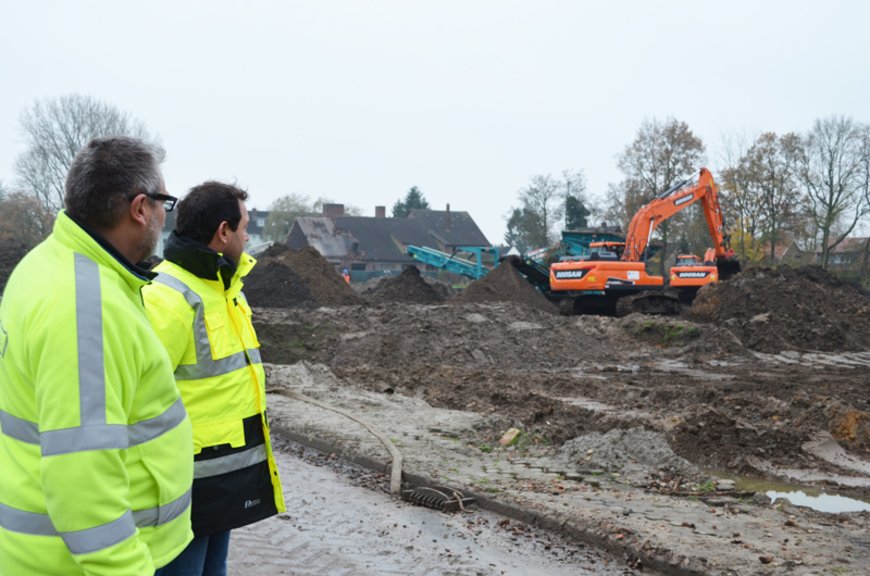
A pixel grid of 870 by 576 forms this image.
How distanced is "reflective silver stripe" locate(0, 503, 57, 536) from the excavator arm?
2694 centimetres

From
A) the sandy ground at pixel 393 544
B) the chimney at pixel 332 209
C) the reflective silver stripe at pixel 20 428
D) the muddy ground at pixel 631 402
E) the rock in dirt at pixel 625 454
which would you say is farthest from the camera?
the chimney at pixel 332 209

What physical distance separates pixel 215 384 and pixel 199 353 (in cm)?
13

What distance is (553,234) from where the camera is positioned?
6122 centimetres

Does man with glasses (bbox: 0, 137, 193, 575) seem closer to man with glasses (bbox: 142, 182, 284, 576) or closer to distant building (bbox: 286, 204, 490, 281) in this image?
man with glasses (bbox: 142, 182, 284, 576)

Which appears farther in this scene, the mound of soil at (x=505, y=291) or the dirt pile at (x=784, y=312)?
the mound of soil at (x=505, y=291)

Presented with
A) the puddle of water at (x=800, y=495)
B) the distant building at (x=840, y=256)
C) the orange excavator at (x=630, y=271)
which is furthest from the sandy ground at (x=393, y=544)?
the distant building at (x=840, y=256)

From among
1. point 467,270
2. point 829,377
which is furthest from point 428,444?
point 467,270

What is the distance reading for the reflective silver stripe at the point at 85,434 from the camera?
196 cm

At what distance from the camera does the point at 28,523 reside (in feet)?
6.64

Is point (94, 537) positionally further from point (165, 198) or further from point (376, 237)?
point (376, 237)

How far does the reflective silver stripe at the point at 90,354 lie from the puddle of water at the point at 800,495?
6905 millimetres

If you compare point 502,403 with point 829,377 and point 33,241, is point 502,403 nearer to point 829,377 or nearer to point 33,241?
point 829,377

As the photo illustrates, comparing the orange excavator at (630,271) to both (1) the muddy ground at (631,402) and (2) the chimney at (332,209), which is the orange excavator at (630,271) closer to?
(1) the muddy ground at (631,402)

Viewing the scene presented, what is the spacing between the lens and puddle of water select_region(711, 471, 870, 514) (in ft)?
25.4
